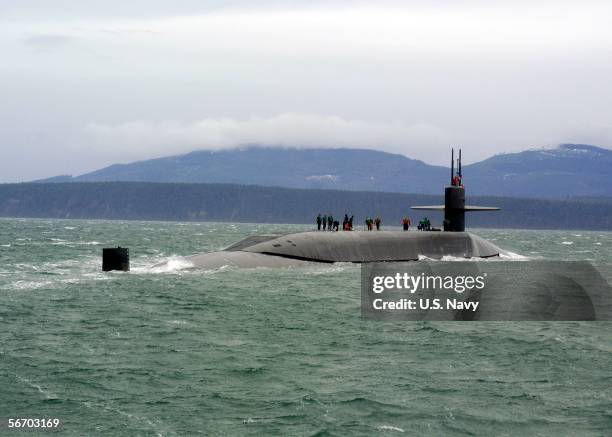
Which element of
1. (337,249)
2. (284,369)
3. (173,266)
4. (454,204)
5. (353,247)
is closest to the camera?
(284,369)

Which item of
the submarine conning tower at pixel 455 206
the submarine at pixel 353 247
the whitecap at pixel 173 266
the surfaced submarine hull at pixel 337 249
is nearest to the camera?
the whitecap at pixel 173 266

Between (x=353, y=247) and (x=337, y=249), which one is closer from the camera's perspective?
(x=337, y=249)

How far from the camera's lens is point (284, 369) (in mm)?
20188

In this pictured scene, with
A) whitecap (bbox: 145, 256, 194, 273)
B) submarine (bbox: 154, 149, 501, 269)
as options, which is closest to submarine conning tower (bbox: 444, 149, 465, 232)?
Result: submarine (bbox: 154, 149, 501, 269)

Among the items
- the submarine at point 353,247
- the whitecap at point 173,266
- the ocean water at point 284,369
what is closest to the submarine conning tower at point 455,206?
the submarine at point 353,247

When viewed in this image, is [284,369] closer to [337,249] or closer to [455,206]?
[337,249]

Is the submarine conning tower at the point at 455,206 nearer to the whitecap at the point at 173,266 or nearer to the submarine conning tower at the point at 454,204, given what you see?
the submarine conning tower at the point at 454,204

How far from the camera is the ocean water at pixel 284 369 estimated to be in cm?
1628

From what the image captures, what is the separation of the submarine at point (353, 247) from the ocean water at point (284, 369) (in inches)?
Result: 490

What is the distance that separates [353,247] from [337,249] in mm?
1269

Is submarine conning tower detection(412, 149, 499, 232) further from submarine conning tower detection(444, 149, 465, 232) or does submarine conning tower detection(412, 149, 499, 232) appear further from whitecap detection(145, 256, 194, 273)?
whitecap detection(145, 256, 194, 273)

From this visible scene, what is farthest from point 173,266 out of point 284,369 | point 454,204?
point 284,369

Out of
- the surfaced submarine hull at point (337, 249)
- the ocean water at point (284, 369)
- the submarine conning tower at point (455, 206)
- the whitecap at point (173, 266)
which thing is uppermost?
the submarine conning tower at point (455, 206)

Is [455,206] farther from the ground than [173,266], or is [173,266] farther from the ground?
[455,206]
